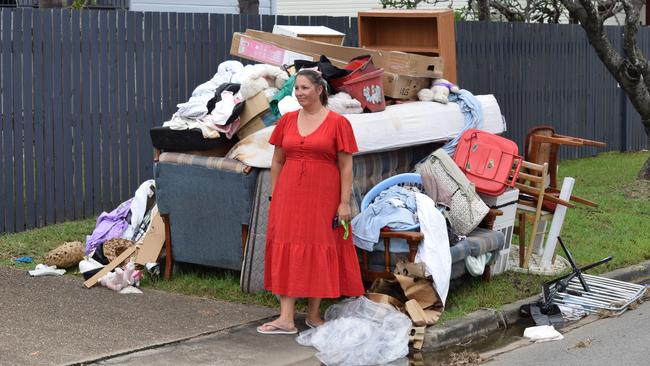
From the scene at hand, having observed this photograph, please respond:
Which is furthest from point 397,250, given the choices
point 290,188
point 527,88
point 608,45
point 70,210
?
point 527,88

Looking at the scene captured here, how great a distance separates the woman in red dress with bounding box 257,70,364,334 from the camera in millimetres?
7527

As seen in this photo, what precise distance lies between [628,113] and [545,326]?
1294 centimetres

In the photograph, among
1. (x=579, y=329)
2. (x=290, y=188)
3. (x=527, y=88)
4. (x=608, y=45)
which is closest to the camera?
(x=290, y=188)

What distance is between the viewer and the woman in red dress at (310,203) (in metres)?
7.53

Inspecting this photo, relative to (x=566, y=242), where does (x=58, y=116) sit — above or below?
above

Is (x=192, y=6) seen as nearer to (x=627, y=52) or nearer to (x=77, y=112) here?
(x=627, y=52)

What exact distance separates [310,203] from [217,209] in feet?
4.10

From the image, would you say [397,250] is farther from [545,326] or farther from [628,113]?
[628,113]

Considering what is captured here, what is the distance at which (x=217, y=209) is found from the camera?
8.54m

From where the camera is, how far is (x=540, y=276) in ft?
30.9

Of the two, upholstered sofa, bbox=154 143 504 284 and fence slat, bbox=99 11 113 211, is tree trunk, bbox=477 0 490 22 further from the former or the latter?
upholstered sofa, bbox=154 143 504 284

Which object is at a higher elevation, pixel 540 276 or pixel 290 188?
pixel 290 188

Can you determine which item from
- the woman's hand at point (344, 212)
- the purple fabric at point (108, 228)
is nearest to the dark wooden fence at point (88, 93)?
the purple fabric at point (108, 228)

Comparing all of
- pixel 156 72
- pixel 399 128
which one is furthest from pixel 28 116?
pixel 399 128
